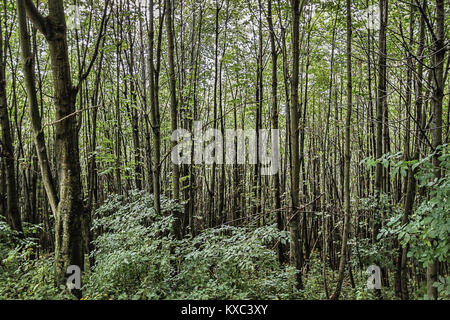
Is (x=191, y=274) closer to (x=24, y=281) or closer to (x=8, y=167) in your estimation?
(x=24, y=281)

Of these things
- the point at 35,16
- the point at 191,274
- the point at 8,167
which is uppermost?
the point at 35,16

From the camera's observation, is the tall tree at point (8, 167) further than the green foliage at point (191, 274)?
Yes

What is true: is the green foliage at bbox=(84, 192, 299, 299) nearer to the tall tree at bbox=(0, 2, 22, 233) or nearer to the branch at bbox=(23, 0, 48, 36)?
the tall tree at bbox=(0, 2, 22, 233)

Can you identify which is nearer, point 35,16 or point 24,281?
point 35,16

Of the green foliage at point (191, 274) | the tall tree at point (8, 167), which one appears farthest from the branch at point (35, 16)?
the tall tree at point (8, 167)

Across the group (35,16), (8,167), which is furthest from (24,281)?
(35,16)

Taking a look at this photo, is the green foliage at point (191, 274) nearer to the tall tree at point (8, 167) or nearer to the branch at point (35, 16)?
the tall tree at point (8, 167)

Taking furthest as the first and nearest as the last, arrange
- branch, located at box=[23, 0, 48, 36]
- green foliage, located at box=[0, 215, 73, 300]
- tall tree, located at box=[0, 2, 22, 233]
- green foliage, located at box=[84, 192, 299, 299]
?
tall tree, located at box=[0, 2, 22, 233] < green foliage, located at box=[84, 192, 299, 299] < green foliage, located at box=[0, 215, 73, 300] < branch, located at box=[23, 0, 48, 36]

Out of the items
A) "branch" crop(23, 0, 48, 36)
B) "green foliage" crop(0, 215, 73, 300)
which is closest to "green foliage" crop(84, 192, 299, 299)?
"green foliage" crop(0, 215, 73, 300)

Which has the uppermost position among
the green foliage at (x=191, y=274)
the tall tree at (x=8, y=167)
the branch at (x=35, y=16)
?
the branch at (x=35, y=16)

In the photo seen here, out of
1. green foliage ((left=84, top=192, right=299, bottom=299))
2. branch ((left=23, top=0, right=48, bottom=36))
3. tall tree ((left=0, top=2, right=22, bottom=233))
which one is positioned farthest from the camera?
tall tree ((left=0, top=2, right=22, bottom=233))

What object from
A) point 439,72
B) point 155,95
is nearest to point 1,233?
point 155,95
